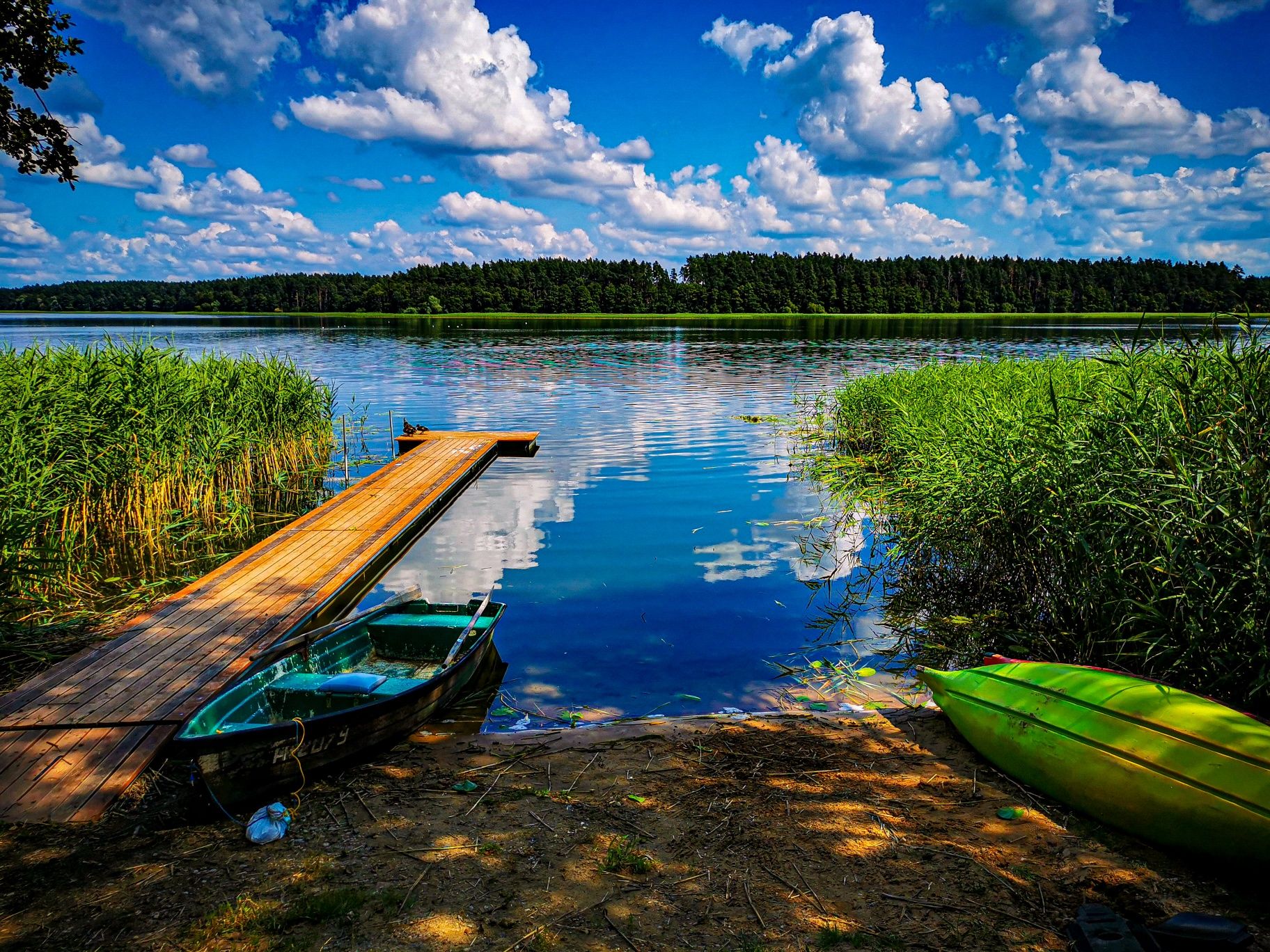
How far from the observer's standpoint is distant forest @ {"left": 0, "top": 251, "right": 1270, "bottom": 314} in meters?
144

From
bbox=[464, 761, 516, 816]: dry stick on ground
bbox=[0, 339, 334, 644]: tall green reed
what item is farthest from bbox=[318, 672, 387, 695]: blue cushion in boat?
bbox=[0, 339, 334, 644]: tall green reed

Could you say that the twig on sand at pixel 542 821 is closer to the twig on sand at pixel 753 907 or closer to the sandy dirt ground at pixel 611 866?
the sandy dirt ground at pixel 611 866

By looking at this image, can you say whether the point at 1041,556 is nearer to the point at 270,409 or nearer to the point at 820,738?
the point at 820,738

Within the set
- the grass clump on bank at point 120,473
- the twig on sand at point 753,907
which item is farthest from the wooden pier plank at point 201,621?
the twig on sand at point 753,907

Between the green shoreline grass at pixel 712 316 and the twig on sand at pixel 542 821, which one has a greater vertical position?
the green shoreline grass at pixel 712 316

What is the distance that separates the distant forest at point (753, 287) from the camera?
14400 centimetres

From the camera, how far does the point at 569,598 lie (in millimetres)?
10375

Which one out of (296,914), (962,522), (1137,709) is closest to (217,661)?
(296,914)

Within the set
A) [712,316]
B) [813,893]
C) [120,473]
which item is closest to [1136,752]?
[813,893]

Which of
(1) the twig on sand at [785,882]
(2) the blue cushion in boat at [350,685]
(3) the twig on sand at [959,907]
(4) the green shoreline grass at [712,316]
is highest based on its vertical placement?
(4) the green shoreline grass at [712,316]

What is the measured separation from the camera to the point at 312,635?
275 inches

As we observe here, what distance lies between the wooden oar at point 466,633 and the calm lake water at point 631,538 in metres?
0.76

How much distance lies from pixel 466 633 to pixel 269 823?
8.56 ft

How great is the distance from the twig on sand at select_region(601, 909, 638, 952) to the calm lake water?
321cm
